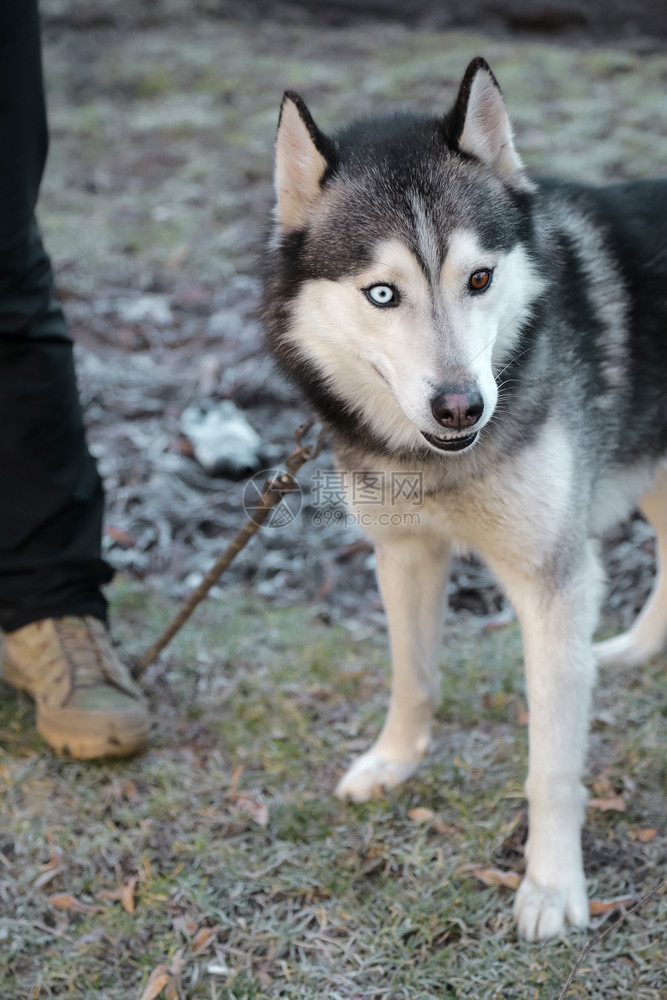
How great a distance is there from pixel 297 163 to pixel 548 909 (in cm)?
175

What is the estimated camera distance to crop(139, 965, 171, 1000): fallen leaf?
75.6 inches

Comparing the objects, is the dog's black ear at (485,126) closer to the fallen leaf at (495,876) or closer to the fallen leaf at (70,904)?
the fallen leaf at (495,876)

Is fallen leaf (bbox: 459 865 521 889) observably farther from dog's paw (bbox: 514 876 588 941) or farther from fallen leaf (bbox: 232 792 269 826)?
fallen leaf (bbox: 232 792 269 826)

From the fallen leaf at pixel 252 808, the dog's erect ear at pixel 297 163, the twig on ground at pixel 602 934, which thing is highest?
the dog's erect ear at pixel 297 163

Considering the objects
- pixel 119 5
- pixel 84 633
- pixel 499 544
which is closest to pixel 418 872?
pixel 499 544

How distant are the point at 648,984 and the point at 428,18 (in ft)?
29.1

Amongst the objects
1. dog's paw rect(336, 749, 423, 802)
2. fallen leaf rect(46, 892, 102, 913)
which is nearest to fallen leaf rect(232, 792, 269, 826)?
dog's paw rect(336, 749, 423, 802)

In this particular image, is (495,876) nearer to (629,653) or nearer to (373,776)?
(373,776)

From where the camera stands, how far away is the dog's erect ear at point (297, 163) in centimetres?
191

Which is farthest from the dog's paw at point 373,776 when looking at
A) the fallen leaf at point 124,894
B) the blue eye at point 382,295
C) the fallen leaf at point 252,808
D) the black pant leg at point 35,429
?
the blue eye at point 382,295

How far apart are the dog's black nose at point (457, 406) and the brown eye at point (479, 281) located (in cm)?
25

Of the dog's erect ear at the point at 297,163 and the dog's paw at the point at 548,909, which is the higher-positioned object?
the dog's erect ear at the point at 297,163

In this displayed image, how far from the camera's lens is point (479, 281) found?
1860 millimetres

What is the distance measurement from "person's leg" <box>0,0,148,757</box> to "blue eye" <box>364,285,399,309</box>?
3.70ft
